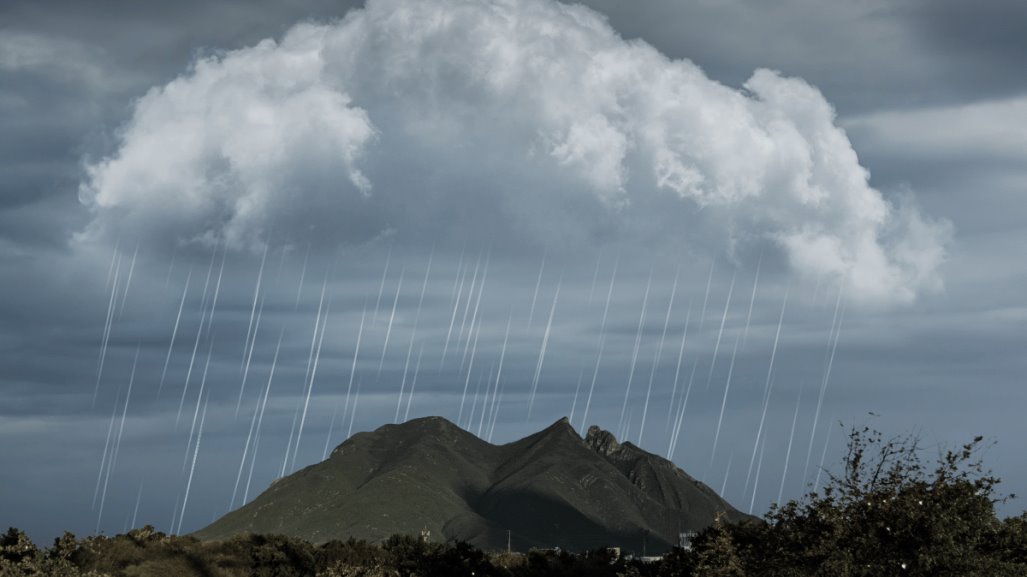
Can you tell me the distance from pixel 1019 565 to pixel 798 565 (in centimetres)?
559

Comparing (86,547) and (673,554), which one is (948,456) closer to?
(673,554)

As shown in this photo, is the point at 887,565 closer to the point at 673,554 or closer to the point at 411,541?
the point at 673,554

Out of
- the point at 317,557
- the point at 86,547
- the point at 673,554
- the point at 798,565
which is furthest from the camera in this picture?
the point at 317,557

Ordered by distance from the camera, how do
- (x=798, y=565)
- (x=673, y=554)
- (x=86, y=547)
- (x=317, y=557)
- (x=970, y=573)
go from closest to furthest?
1. (x=970, y=573)
2. (x=798, y=565)
3. (x=673, y=554)
4. (x=86, y=547)
5. (x=317, y=557)

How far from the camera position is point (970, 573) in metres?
26.1

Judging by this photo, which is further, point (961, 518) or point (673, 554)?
point (673, 554)

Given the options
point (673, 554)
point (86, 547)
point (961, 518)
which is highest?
point (961, 518)

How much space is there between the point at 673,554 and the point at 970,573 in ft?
68.3

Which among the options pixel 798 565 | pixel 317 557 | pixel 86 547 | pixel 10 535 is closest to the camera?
pixel 798 565

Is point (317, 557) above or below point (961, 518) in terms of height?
below

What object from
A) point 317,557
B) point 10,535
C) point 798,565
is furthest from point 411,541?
point 798,565

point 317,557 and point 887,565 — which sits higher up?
point 887,565

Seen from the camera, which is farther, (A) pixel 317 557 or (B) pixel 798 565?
(A) pixel 317 557

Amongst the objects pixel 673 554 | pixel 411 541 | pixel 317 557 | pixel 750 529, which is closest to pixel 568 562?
pixel 411 541
